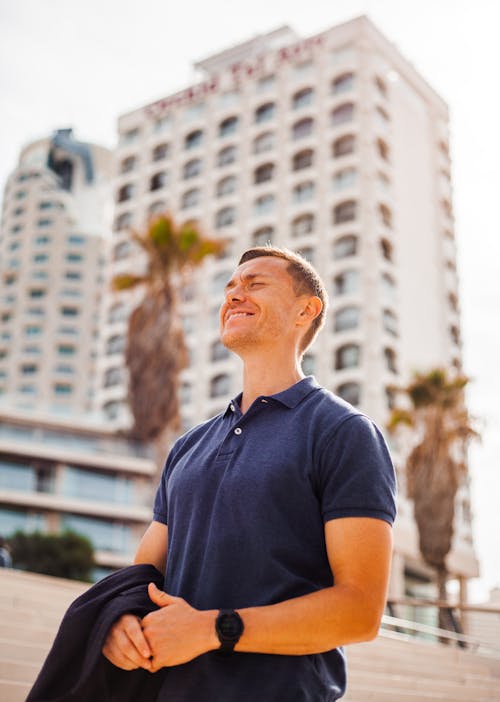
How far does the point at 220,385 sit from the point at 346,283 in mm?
9383

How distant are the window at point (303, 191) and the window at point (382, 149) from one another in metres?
4.52

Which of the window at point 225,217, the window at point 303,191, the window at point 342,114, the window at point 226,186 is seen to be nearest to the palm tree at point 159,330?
the window at point 303,191

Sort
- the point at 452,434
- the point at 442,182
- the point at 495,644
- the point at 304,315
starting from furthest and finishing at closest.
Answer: the point at 442,182
the point at 452,434
the point at 495,644
the point at 304,315

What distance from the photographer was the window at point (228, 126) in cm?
5897

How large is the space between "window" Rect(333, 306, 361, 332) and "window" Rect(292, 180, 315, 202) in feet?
27.9

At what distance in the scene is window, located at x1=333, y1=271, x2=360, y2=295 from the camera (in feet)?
159

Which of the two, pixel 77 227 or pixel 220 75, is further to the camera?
pixel 77 227

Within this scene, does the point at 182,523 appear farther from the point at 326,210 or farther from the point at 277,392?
the point at 326,210

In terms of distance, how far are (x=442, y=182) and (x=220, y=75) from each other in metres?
16.9

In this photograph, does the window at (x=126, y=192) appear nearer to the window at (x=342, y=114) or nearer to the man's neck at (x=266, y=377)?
the window at (x=342, y=114)

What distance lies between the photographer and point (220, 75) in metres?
60.8

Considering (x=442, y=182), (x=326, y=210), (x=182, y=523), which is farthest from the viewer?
(x=442, y=182)

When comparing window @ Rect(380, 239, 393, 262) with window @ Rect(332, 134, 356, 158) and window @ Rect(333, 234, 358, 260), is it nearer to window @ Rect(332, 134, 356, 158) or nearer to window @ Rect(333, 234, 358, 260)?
window @ Rect(333, 234, 358, 260)

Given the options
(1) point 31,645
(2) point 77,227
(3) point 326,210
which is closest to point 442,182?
(3) point 326,210
